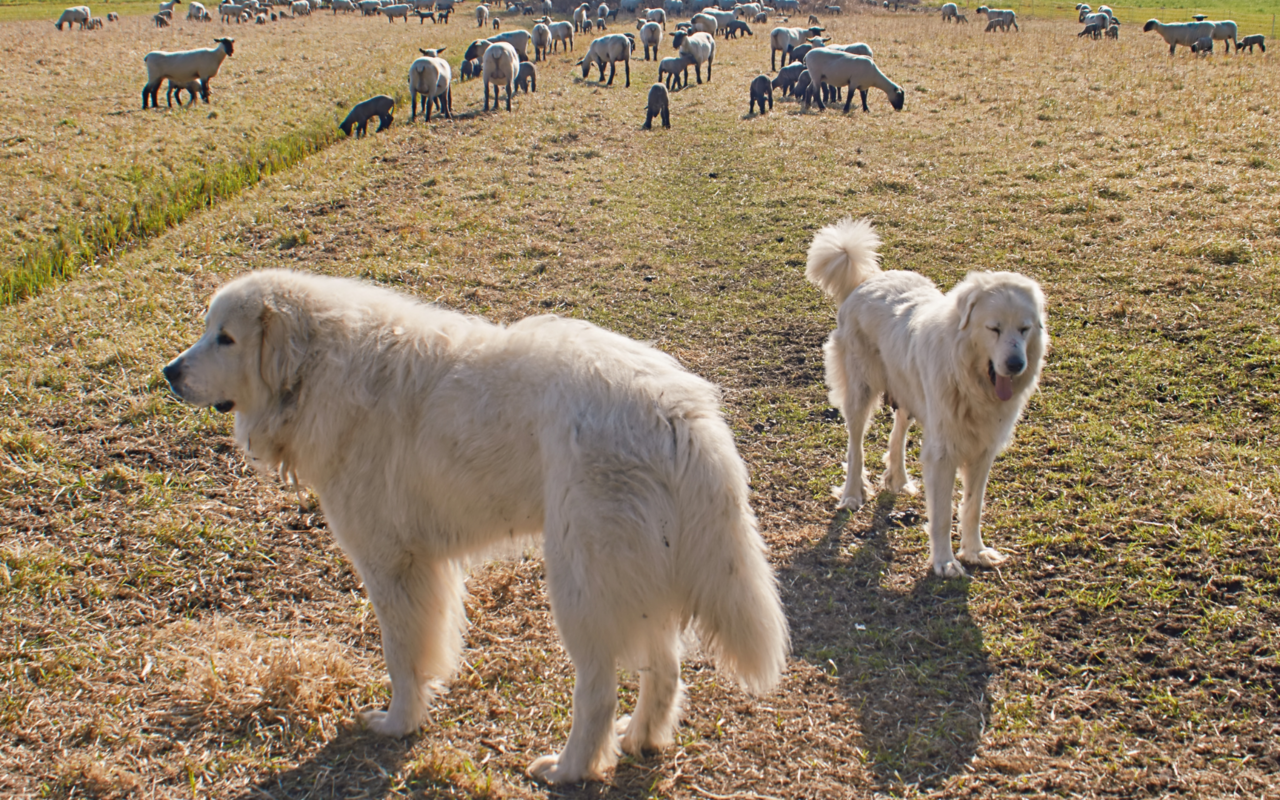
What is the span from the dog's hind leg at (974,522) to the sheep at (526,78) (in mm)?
21614

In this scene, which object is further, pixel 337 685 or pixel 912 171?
pixel 912 171

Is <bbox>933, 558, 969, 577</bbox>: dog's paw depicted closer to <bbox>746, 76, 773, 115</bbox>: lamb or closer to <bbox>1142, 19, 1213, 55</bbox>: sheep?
<bbox>746, 76, 773, 115</bbox>: lamb

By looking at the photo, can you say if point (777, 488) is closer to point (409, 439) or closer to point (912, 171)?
point (409, 439)

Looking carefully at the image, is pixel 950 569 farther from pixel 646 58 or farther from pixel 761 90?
pixel 646 58

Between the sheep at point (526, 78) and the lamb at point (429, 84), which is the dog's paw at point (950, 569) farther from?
the sheep at point (526, 78)

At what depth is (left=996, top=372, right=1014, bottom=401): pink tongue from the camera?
13.6ft

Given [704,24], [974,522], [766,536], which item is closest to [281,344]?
[766,536]

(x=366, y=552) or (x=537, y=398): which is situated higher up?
(x=537, y=398)

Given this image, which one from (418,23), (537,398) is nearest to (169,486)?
(537,398)

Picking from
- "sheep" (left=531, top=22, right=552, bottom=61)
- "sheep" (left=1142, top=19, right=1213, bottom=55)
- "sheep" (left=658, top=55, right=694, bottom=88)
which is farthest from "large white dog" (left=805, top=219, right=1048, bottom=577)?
"sheep" (left=1142, top=19, right=1213, bottom=55)

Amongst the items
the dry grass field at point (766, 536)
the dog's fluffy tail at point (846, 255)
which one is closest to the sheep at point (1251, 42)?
the dry grass field at point (766, 536)

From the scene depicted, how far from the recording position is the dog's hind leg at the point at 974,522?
4504mm

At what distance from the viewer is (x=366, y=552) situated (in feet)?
Answer: 11.4

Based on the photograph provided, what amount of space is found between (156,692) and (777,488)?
3544 millimetres
